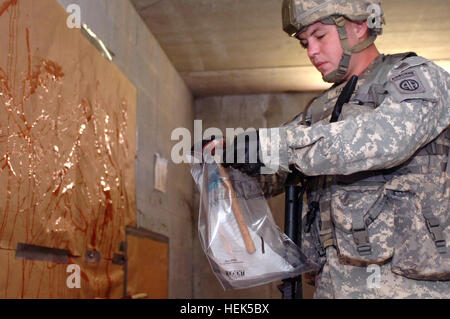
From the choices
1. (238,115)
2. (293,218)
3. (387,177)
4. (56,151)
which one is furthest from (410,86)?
(238,115)

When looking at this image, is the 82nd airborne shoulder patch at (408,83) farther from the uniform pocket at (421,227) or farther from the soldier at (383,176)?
the uniform pocket at (421,227)

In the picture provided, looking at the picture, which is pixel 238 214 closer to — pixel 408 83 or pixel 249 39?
pixel 408 83

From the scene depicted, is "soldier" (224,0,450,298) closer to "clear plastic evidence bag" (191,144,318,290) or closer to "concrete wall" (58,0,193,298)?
"clear plastic evidence bag" (191,144,318,290)

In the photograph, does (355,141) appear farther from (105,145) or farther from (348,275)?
(105,145)

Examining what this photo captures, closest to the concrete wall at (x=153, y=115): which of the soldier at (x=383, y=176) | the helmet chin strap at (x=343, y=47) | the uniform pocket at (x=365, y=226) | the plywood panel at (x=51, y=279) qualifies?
the plywood panel at (x=51, y=279)

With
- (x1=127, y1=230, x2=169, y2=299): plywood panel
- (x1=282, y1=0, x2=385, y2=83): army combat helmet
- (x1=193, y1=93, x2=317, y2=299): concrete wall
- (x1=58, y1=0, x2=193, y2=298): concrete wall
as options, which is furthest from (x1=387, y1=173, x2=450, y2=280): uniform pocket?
(x1=193, y1=93, x2=317, y2=299): concrete wall

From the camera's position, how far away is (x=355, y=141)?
1.25 meters

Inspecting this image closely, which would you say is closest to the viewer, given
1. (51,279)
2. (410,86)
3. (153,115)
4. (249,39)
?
(410,86)

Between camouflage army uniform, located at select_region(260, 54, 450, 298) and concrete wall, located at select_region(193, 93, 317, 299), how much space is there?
9.71ft

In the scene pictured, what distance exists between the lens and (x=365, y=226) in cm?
133

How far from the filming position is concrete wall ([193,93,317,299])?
436 centimetres

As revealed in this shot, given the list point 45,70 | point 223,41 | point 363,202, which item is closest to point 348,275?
point 363,202

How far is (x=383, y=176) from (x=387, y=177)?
0.04 feet

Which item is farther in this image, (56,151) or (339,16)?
(56,151)
